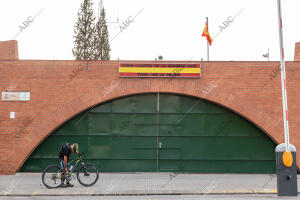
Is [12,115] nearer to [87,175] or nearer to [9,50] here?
[9,50]

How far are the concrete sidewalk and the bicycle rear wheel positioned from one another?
0.90 ft

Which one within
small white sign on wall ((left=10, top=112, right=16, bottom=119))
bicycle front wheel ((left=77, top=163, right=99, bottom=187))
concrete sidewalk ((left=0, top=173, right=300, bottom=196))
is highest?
small white sign on wall ((left=10, top=112, right=16, bottom=119))

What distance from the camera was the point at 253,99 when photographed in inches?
579

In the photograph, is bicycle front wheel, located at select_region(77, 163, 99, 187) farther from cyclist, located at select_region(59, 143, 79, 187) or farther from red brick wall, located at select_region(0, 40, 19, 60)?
red brick wall, located at select_region(0, 40, 19, 60)

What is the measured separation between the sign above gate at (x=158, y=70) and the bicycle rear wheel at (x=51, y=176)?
4.89 metres

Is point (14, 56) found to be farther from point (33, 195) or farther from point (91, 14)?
point (91, 14)

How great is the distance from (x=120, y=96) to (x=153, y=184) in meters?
4.18

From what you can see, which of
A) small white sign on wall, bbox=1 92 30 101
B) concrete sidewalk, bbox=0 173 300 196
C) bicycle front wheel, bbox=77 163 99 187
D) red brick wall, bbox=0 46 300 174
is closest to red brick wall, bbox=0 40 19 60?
red brick wall, bbox=0 46 300 174

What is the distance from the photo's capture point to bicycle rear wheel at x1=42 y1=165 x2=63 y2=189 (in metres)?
11.4

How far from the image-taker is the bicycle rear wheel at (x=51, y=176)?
1141 centimetres

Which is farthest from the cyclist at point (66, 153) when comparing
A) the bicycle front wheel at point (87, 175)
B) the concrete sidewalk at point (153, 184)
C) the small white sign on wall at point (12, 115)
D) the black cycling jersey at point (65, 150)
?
the small white sign on wall at point (12, 115)

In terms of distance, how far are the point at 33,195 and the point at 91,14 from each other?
30.5 meters

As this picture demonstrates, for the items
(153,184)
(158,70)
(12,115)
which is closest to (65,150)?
(153,184)

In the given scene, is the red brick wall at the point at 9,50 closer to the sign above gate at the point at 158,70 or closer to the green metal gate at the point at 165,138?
the green metal gate at the point at 165,138
